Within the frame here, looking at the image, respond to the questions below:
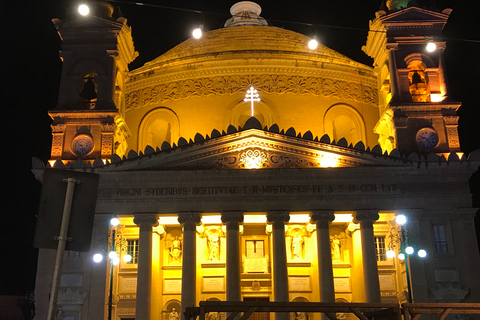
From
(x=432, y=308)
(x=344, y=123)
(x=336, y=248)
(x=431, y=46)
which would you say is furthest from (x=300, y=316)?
(x=432, y=308)

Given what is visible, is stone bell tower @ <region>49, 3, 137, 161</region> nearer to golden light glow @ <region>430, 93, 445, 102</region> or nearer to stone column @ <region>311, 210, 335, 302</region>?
stone column @ <region>311, 210, 335, 302</region>

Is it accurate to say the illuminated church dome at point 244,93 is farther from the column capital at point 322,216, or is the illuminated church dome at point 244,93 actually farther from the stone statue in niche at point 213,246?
the column capital at point 322,216

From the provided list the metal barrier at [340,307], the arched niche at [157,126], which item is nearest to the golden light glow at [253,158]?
the arched niche at [157,126]

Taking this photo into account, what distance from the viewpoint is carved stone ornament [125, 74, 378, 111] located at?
3878 centimetres

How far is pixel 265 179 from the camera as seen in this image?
3081cm

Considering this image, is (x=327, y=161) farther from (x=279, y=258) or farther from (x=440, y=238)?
(x=440, y=238)

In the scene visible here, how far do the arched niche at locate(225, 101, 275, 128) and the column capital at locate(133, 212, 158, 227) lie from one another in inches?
390

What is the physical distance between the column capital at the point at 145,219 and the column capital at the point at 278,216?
5.78 metres

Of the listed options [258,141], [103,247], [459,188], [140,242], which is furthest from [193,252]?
[459,188]

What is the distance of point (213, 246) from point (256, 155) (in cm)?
592

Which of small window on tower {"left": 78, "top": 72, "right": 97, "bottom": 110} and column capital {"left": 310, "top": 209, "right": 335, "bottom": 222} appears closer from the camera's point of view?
column capital {"left": 310, "top": 209, "right": 335, "bottom": 222}

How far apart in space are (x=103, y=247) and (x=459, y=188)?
18.3m

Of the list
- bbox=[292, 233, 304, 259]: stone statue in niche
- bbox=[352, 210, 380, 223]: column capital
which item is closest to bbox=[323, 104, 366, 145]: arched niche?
bbox=[292, 233, 304, 259]: stone statue in niche

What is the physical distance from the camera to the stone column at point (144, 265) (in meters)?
28.6
